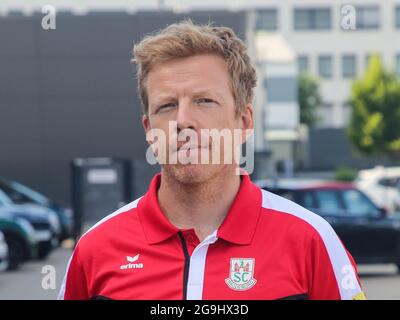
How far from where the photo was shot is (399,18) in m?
84.6

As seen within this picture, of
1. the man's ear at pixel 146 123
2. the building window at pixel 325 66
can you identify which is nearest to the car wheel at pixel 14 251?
the man's ear at pixel 146 123

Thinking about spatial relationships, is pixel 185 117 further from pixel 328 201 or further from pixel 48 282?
pixel 328 201

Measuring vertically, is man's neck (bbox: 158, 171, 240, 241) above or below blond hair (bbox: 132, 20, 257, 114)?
below

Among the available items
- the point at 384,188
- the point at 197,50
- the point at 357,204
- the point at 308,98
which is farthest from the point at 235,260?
the point at 308,98

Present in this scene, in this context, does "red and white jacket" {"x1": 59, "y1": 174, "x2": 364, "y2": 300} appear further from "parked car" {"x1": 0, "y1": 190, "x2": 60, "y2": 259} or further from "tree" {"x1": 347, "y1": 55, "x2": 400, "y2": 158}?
"tree" {"x1": 347, "y1": 55, "x2": 400, "y2": 158}

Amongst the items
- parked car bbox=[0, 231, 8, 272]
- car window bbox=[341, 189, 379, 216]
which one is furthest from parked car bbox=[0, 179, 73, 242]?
car window bbox=[341, 189, 379, 216]

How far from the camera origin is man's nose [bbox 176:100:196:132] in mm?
2920

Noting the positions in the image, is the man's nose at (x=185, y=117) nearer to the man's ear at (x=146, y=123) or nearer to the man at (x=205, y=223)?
the man at (x=205, y=223)

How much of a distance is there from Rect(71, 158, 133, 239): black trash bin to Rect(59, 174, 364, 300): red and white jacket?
18.6 metres

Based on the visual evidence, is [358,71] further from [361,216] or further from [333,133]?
[361,216]

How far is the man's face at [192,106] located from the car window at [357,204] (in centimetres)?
1447

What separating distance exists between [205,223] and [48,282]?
9623 mm
